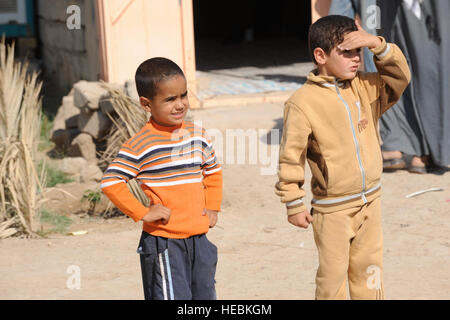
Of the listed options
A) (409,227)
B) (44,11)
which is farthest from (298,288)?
(44,11)

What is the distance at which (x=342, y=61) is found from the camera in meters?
3.08

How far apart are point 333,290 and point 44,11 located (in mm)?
9849

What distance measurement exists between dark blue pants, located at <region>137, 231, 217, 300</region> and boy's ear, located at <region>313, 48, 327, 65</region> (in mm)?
905

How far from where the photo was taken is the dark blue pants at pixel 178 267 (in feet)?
9.53

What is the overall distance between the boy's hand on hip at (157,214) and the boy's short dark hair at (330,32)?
97 cm

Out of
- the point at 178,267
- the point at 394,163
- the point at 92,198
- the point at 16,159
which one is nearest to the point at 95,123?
the point at 92,198

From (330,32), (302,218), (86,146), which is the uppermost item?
(330,32)

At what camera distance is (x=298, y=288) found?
13.5ft

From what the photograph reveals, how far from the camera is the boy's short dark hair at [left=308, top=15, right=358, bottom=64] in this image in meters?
3.08

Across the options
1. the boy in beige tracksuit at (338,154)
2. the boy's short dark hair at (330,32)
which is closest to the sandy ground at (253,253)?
the boy in beige tracksuit at (338,154)

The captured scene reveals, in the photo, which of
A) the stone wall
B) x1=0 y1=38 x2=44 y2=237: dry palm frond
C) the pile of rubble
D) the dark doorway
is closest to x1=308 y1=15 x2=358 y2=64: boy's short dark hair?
x1=0 y1=38 x2=44 y2=237: dry palm frond

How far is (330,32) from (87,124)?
203 inches

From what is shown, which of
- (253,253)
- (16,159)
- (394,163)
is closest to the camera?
(253,253)

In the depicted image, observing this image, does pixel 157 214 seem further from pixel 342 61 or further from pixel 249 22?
pixel 249 22
